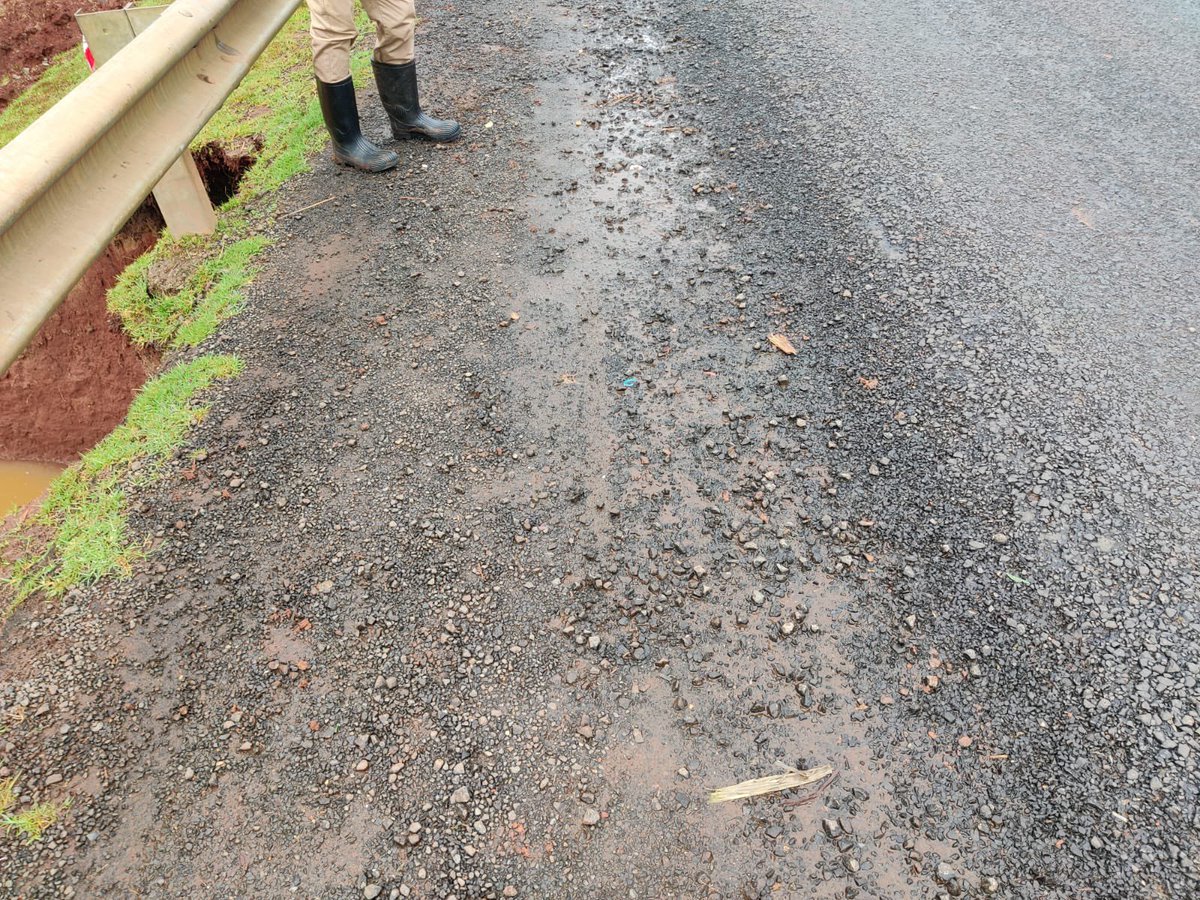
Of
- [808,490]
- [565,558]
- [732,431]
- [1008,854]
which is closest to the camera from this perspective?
[1008,854]

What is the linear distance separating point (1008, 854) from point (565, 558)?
1400 millimetres

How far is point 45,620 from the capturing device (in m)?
2.18

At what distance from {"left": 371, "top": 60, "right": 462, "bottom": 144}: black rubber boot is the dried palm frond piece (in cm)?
379

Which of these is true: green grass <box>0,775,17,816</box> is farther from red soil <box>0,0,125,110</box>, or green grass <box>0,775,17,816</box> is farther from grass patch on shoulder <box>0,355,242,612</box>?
red soil <box>0,0,125,110</box>

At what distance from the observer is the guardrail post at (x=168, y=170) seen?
3.23 metres

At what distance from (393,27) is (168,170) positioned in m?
1.66

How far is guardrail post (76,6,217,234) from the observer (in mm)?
3232

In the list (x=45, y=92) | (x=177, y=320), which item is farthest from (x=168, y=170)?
(x=45, y=92)

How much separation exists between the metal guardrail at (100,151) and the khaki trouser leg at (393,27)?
88 centimetres

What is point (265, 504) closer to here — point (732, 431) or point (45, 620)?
point (45, 620)

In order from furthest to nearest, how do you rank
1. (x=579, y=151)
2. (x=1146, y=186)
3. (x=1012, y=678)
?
(x=579, y=151) → (x=1146, y=186) → (x=1012, y=678)

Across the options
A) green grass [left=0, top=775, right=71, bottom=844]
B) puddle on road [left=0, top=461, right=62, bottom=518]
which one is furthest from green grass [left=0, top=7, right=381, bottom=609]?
puddle on road [left=0, top=461, right=62, bottom=518]

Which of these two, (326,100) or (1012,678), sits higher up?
(326,100)

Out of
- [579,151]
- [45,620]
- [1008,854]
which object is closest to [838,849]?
[1008,854]
